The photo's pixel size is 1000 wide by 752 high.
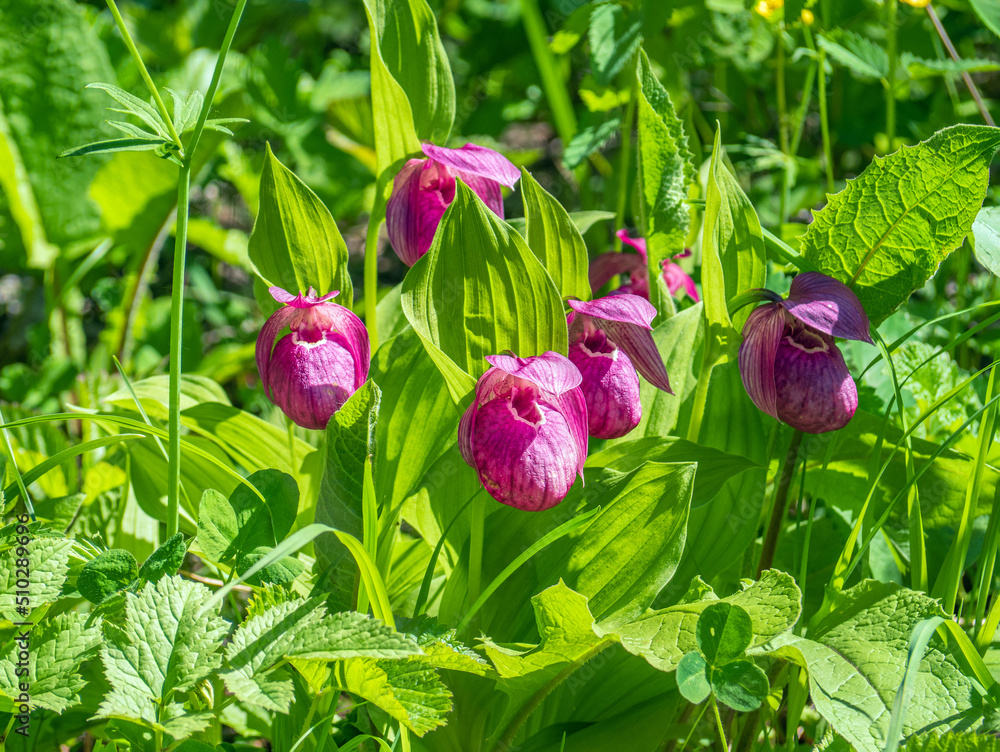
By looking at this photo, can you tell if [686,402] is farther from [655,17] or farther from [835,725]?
[655,17]

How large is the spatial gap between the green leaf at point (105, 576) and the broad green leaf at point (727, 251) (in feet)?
2.56

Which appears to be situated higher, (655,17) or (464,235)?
(655,17)

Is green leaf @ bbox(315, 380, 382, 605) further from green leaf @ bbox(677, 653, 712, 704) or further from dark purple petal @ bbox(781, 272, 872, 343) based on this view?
dark purple petal @ bbox(781, 272, 872, 343)

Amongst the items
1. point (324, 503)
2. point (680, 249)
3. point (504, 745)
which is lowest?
point (504, 745)

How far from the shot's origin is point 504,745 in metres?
1.01

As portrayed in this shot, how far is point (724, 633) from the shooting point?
78cm

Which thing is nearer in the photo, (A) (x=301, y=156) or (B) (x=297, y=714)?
(B) (x=297, y=714)

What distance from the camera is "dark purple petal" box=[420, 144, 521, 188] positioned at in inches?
44.1

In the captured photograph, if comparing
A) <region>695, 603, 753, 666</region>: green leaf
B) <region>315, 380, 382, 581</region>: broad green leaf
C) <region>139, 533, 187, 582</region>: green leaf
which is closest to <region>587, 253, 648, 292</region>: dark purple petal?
<region>315, 380, 382, 581</region>: broad green leaf

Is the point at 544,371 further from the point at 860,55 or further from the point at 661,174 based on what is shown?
the point at 860,55

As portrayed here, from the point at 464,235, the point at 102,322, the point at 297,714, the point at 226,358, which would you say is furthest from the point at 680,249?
the point at 102,322

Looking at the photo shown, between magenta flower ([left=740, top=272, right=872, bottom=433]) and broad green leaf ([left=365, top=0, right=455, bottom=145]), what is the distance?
2.10 ft

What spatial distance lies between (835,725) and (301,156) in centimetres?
229

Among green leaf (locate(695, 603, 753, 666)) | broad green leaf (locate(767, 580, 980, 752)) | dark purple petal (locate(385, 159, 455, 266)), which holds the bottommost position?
broad green leaf (locate(767, 580, 980, 752))
